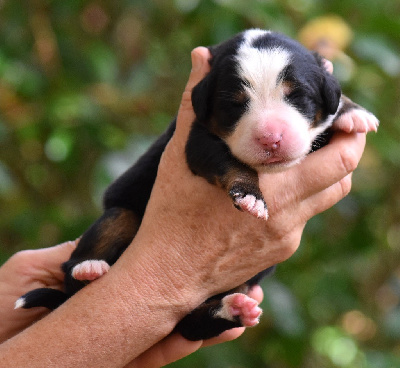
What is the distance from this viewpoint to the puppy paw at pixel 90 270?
97.6 inches

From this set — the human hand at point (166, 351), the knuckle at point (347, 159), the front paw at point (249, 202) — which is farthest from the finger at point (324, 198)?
the human hand at point (166, 351)

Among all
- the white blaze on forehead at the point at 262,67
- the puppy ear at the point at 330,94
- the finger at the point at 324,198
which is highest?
the white blaze on forehead at the point at 262,67

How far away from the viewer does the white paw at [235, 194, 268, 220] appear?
2.15m

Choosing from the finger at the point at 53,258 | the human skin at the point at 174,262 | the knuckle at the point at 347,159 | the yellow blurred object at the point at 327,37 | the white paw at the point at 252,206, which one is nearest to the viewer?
the white paw at the point at 252,206

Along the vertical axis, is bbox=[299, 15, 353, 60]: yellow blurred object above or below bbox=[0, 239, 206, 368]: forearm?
above

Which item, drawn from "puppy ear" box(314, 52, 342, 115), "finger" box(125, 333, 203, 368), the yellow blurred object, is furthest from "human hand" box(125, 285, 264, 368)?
the yellow blurred object

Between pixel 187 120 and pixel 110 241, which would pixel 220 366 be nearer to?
pixel 110 241

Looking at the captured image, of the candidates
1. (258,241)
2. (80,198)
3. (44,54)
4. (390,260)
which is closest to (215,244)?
(258,241)

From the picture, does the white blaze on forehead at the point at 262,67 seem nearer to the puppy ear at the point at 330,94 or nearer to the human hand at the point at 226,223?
the puppy ear at the point at 330,94

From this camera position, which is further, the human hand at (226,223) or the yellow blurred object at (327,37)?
the yellow blurred object at (327,37)

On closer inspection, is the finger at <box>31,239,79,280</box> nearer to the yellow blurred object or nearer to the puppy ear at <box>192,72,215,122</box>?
the puppy ear at <box>192,72,215,122</box>

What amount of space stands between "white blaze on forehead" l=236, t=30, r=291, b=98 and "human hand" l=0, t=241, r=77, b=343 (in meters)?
1.40

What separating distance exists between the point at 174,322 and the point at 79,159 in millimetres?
1606

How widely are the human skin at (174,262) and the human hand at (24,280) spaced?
536 mm
